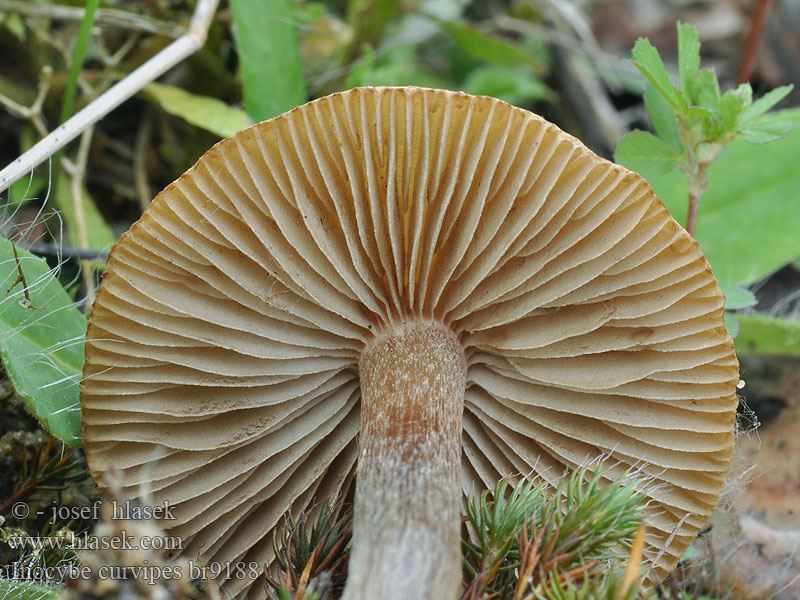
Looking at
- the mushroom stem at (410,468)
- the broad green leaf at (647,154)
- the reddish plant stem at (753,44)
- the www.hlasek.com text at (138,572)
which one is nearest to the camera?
the www.hlasek.com text at (138,572)

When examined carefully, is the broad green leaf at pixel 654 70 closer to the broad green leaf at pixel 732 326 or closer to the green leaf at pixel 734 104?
the green leaf at pixel 734 104

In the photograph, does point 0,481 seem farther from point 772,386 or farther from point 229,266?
point 772,386

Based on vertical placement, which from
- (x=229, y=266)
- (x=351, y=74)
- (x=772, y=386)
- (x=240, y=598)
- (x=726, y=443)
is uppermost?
(x=351, y=74)

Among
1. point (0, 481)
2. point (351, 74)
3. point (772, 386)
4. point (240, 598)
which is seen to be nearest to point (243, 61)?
point (351, 74)

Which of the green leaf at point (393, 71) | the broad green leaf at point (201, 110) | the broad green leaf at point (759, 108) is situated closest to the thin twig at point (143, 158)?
the broad green leaf at point (201, 110)

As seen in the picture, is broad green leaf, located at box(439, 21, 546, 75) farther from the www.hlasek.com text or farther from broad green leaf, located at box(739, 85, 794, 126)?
the www.hlasek.com text

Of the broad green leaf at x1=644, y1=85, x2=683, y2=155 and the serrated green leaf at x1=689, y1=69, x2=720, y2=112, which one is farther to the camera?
the broad green leaf at x1=644, y1=85, x2=683, y2=155

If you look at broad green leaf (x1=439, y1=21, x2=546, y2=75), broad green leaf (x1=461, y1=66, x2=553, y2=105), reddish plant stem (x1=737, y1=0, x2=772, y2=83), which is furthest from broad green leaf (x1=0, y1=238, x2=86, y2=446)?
reddish plant stem (x1=737, y1=0, x2=772, y2=83)
